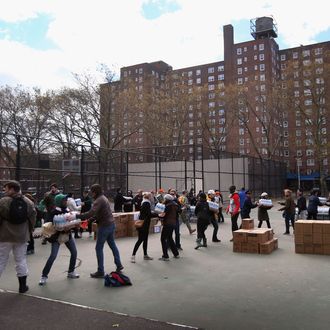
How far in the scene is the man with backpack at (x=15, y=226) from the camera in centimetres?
607

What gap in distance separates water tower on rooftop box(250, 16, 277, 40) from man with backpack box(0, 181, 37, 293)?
99.6 metres

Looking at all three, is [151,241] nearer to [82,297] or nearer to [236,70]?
[82,297]

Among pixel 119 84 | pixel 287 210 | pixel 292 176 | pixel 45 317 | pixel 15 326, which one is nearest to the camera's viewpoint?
pixel 15 326

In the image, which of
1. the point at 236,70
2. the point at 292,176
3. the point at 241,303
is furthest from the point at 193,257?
the point at 236,70

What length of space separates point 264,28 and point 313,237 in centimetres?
9655

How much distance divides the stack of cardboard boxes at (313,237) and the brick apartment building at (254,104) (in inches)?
752

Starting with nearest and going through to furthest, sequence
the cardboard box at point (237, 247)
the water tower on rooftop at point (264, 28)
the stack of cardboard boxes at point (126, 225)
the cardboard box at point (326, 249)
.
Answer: the cardboard box at point (326, 249)
the cardboard box at point (237, 247)
the stack of cardboard boxes at point (126, 225)
the water tower on rooftop at point (264, 28)

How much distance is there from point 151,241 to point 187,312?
6.99 metres

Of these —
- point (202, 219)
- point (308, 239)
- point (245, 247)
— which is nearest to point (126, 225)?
point (202, 219)

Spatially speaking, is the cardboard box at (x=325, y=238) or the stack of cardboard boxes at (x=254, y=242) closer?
the cardboard box at (x=325, y=238)

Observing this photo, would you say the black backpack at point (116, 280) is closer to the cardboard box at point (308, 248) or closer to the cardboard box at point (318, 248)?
the cardboard box at point (308, 248)

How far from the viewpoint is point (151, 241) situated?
1230 cm

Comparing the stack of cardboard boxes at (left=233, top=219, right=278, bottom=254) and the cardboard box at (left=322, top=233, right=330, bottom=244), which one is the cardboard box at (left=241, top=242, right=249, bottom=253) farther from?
the cardboard box at (left=322, top=233, right=330, bottom=244)

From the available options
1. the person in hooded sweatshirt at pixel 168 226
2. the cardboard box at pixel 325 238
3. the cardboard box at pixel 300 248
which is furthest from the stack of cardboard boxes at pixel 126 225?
the cardboard box at pixel 325 238
